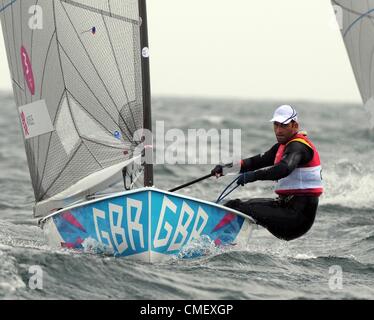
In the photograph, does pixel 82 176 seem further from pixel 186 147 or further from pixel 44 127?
pixel 186 147

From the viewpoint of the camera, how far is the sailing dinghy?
243 inches

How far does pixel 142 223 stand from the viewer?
6039 millimetres

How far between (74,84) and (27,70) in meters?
0.50

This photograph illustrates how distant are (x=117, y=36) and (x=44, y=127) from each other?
107 cm

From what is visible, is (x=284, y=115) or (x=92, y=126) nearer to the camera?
(x=284, y=115)

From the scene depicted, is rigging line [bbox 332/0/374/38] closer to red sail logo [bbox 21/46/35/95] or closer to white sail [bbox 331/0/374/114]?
white sail [bbox 331/0/374/114]

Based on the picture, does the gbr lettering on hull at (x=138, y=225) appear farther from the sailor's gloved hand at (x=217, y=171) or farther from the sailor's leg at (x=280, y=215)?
the sailor's leg at (x=280, y=215)

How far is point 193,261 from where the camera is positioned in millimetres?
6426

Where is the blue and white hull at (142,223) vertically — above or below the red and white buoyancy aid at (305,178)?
below

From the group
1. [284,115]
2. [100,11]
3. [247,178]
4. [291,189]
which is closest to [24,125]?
[100,11]

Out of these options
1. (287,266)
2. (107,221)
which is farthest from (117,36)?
(287,266)

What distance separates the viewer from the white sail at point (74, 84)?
6.75m

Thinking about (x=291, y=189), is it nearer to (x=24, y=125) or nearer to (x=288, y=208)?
(x=288, y=208)

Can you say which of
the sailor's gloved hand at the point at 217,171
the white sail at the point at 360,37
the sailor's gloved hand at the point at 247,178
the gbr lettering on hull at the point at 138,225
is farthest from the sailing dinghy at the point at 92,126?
the white sail at the point at 360,37
